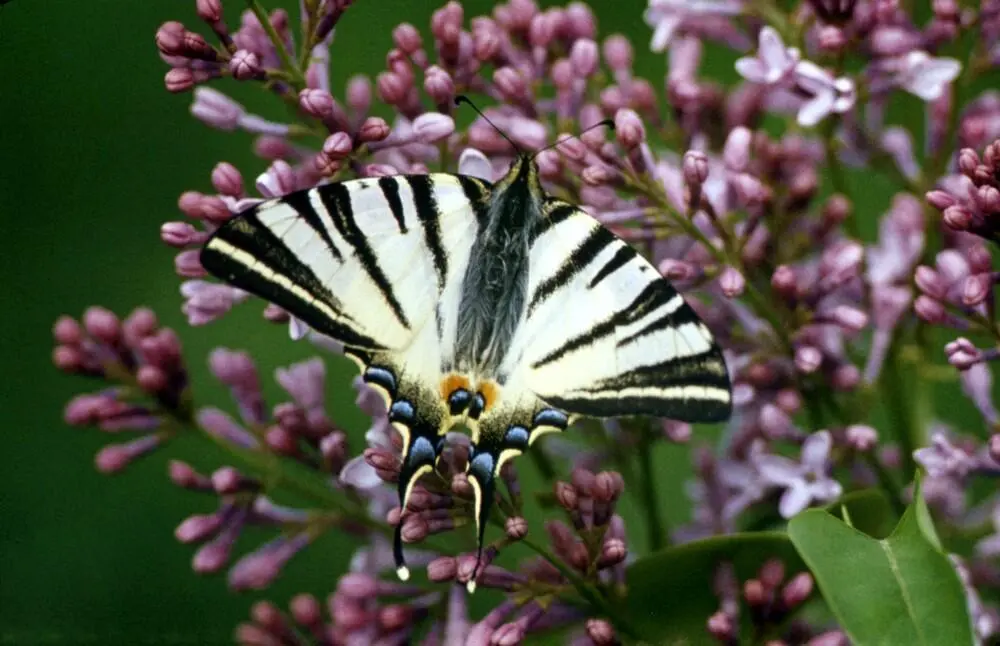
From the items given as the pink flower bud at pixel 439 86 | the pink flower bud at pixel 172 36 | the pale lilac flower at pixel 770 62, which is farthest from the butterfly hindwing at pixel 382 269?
the pale lilac flower at pixel 770 62

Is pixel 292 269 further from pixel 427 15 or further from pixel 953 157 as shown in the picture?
pixel 427 15

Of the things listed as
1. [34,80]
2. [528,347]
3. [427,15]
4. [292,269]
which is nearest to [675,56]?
[528,347]

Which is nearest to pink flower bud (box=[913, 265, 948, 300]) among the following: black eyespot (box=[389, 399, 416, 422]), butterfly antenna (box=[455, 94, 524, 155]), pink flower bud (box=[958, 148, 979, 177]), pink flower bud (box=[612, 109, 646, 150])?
pink flower bud (box=[958, 148, 979, 177])

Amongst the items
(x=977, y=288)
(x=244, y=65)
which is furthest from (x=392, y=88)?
(x=977, y=288)

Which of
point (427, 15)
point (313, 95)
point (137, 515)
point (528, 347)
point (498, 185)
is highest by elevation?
point (313, 95)

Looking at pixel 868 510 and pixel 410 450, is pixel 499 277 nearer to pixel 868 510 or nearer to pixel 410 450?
pixel 410 450

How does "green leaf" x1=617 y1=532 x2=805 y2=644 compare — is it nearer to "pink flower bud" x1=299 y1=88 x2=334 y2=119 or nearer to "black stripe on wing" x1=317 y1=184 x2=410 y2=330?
"black stripe on wing" x1=317 y1=184 x2=410 y2=330
